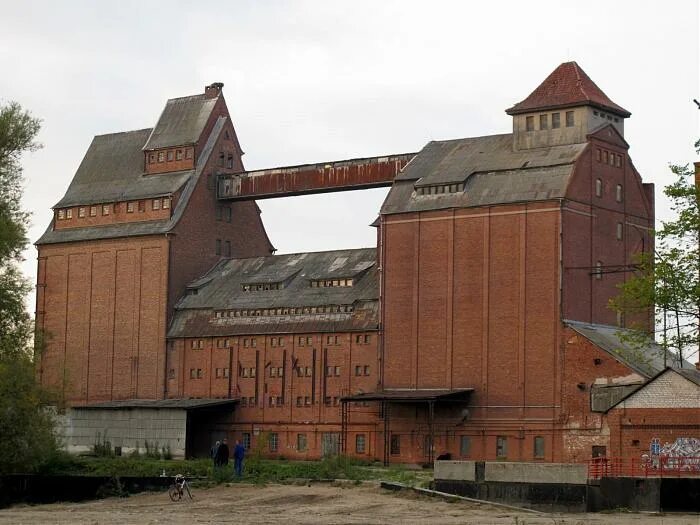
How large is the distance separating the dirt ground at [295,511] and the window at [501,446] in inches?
567

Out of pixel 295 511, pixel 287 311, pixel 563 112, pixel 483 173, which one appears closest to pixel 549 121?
pixel 563 112

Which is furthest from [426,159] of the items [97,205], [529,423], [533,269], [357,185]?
[97,205]

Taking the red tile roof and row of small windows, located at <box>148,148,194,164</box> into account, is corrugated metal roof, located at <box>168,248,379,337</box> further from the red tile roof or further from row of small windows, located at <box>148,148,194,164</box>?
the red tile roof

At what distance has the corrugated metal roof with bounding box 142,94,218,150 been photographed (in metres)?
95.9

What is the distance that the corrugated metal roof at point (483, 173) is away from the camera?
A: 250 ft

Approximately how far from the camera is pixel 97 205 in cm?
9606

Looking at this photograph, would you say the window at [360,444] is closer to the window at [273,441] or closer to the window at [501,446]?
the window at [273,441]

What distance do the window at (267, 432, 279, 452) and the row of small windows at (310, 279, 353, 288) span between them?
8.95m

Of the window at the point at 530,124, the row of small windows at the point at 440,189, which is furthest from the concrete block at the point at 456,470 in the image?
the window at the point at 530,124

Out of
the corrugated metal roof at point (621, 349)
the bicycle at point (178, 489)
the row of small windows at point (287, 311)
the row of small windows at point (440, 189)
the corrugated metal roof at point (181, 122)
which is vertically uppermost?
the corrugated metal roof at point (181, 122)

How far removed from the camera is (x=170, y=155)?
315 ft

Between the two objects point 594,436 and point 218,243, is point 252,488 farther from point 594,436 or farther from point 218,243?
point 218,243

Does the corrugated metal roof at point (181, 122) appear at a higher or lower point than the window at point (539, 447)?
higher

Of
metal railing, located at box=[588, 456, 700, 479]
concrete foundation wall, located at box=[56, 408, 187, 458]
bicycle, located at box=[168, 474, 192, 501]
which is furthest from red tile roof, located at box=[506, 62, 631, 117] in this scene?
bicycle, located at box=[168, 474, 192, 501]
